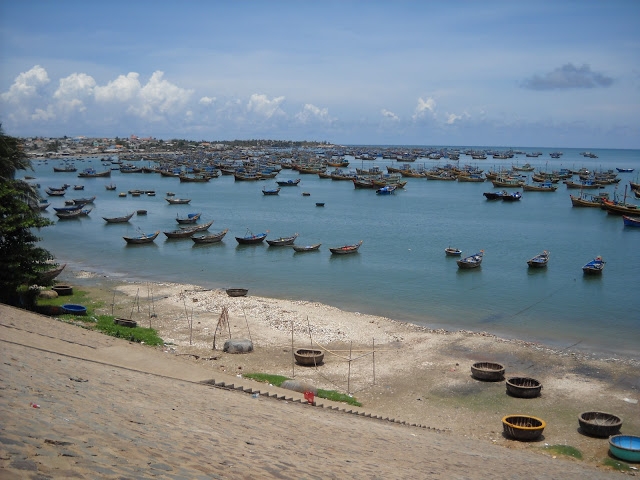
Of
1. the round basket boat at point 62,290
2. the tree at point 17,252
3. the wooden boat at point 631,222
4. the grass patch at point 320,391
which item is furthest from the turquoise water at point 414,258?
the tree at point 17,252

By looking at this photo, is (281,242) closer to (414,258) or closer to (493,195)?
(414,258)

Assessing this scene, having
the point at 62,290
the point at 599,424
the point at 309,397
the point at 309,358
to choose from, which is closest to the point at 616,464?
the point at 599,424

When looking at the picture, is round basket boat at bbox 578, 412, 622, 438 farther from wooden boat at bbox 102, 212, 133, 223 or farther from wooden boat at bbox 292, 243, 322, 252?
wooden boat at bbox 102, 212, 133, 223

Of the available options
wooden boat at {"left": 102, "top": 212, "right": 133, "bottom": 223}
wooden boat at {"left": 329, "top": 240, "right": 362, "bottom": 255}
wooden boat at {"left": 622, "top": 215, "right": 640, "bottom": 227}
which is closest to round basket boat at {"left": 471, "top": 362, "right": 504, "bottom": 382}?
wooden boat at {"left": 329, "top": 240, "right": 362, "bottom": 255}

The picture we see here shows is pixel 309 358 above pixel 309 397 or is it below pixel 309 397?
below

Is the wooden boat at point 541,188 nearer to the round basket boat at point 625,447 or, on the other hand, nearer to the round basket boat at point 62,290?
the round basket boat at point 62,290

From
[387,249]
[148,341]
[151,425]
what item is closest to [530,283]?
[387,249]
